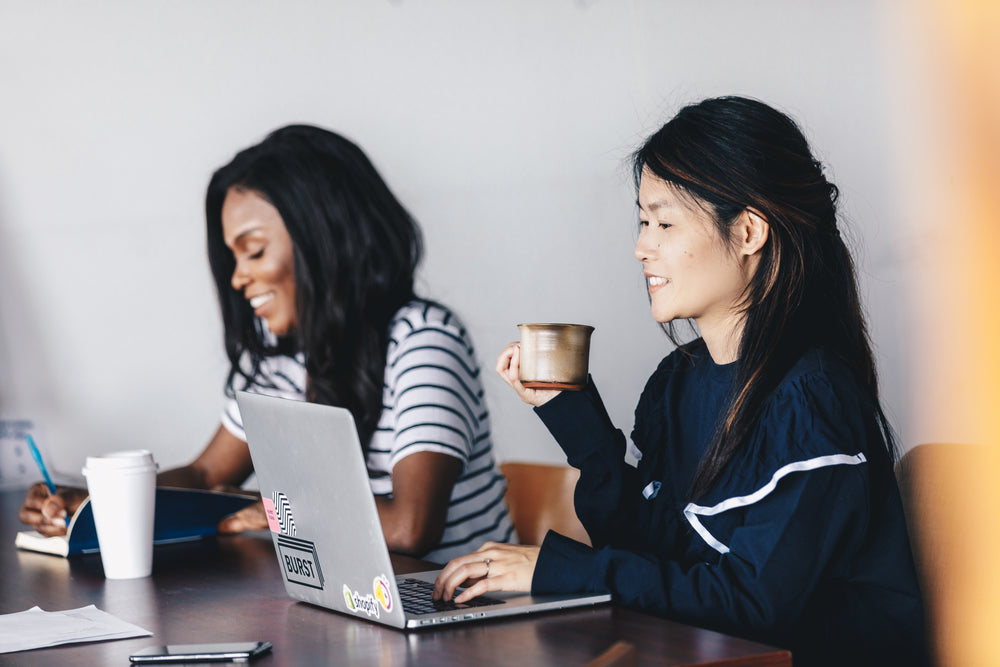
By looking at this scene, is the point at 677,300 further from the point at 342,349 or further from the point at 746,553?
the point at 342,349

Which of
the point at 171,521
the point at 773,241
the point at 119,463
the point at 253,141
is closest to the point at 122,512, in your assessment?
the point at 119,463

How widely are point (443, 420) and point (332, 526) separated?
27.5 inches

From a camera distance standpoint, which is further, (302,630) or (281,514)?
(281,514)

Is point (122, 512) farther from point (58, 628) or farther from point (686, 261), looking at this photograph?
point (686, 261)

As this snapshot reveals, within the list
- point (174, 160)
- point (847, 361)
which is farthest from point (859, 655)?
point (174, 160)

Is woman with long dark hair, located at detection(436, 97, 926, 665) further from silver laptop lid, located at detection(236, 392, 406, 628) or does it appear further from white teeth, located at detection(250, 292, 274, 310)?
white teeth, located at detection(250, 292, 274, 310)

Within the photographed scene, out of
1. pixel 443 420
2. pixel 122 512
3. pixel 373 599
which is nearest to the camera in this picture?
pixel 373 599

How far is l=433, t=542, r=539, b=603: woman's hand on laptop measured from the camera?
1184 millimetres

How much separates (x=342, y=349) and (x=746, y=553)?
997mm

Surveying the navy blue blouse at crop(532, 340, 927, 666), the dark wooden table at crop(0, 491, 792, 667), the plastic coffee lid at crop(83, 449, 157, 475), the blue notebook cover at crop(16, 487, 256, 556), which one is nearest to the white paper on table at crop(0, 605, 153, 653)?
the dark wooden table at crop(0, 491, 792, 667)

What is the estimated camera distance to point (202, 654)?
38.8 inches

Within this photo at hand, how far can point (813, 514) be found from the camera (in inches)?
46.8

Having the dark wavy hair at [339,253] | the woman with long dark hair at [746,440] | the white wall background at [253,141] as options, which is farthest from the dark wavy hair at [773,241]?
the white wall background at [253,141]

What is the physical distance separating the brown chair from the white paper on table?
91cm
